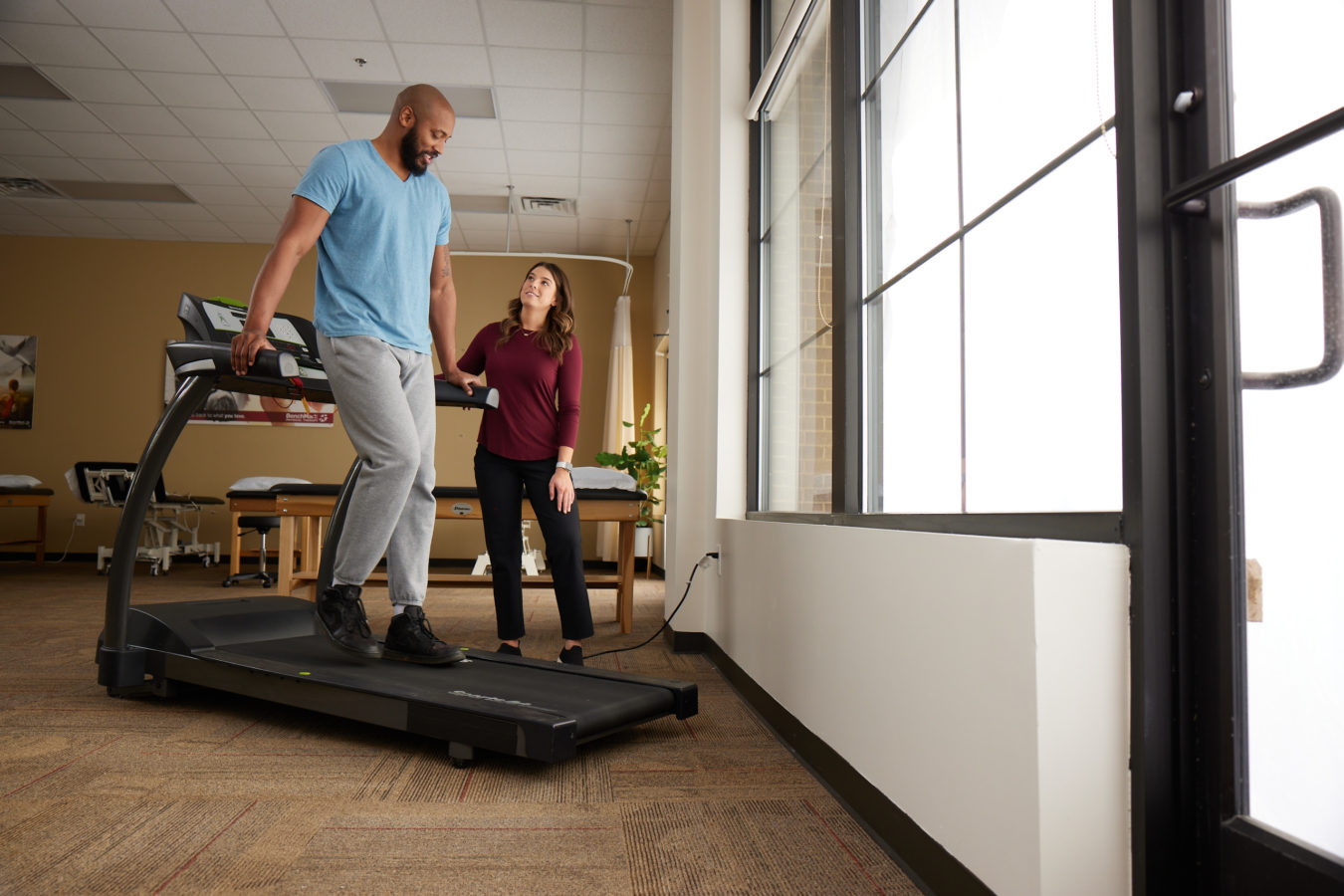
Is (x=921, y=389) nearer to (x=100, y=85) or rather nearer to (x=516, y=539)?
(x=516, y=539)

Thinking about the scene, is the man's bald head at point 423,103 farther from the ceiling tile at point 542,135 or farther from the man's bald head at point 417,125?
the ceiling tile at point 542,135

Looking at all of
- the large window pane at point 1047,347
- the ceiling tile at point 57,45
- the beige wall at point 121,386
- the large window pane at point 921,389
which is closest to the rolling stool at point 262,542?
the beige wall at point 121,386

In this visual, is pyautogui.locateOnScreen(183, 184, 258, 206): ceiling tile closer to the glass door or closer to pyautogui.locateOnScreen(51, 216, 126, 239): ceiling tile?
pyautogui.locateOnScreen(51, 216, 126, 239): ceiling tile

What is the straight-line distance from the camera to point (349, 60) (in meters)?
5.04

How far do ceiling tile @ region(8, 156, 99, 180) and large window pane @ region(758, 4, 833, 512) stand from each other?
233 inches

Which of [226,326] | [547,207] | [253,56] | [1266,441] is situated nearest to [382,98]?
[253,56]

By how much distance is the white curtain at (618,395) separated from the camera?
7797 mm

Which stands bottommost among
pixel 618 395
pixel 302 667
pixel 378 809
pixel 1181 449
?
pixel 378 809

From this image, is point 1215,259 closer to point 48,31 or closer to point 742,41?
point 742,41

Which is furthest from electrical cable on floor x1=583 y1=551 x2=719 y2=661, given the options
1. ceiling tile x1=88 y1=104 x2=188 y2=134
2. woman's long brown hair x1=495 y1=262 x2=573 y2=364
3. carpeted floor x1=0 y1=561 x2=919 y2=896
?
ceiling tile x1=88 y1=104 x2=188 y2=134

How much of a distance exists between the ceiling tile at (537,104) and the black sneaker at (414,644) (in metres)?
4.08

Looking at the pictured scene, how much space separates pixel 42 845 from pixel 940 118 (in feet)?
6.19

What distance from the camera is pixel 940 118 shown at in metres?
1.62

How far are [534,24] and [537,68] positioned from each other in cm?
44
